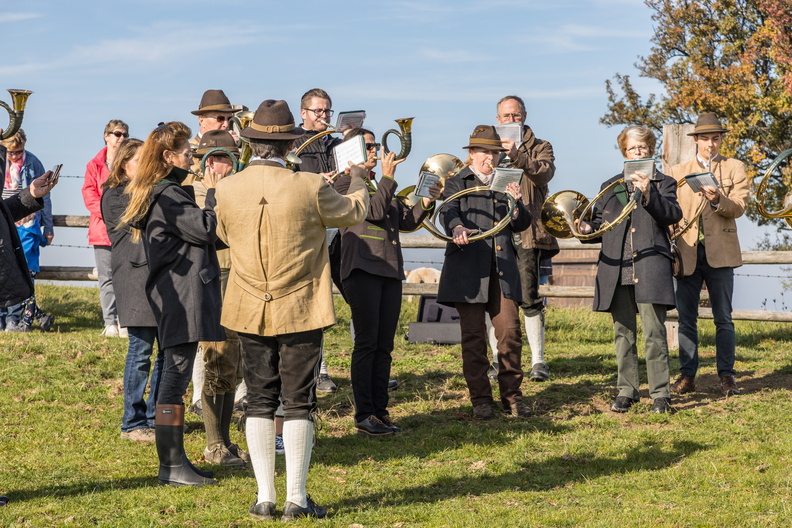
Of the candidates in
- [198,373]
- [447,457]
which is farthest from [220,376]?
[447,457]

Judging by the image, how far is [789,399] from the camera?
26.8 ft

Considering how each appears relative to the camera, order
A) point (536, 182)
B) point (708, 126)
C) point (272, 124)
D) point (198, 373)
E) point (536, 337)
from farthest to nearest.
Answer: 1. point (536, 337)
2. point (536, 182)
3. point (708, 126)
4. point (198, 373)
5. point (272, 124)

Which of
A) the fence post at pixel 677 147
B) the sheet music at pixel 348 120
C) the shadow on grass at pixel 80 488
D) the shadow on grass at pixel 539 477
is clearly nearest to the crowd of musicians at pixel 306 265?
the sheet music at pixel 348 120

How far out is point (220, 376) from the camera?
20.0 feet

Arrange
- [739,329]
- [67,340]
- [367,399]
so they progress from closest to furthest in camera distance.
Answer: [367,399] → [67,340] → [739,329]

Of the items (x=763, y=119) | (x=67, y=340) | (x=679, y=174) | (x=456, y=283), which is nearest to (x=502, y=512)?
(x=456, y=283)

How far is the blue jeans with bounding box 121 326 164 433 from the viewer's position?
22.5 feet

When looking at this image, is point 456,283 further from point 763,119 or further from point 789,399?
point 763,119

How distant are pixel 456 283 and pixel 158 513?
3.14 meters

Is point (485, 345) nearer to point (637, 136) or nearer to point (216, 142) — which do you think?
point (637, 136)

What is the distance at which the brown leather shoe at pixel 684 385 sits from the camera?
28.2ft

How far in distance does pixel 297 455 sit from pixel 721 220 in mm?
4998

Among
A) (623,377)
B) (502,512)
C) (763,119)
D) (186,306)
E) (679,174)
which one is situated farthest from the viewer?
(763,119)

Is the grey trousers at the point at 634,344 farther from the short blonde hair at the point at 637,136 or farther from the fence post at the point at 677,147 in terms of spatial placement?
the fence post at the point at 677,147
